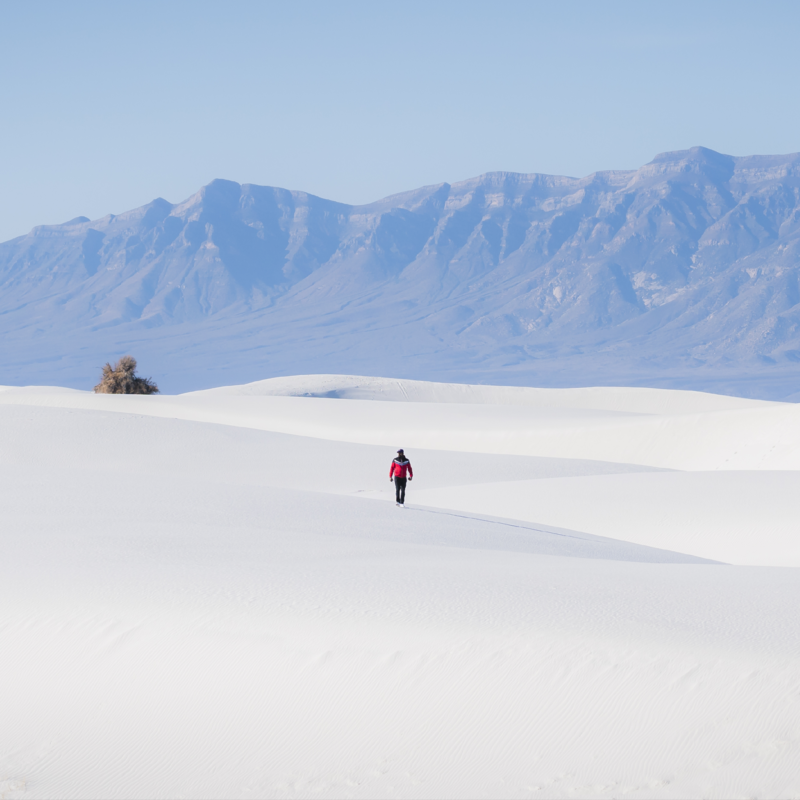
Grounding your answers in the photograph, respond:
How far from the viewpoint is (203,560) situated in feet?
31.5

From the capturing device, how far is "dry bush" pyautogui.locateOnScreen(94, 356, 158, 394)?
40.7 metres

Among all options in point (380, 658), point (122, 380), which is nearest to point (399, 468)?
point (380, 658)

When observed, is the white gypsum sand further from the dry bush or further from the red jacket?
the dry bush

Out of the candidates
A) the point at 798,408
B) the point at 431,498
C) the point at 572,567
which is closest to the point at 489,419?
the point at 798,408

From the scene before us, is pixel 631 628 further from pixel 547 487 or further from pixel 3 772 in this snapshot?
pixel 547 487

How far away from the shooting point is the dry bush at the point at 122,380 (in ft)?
133

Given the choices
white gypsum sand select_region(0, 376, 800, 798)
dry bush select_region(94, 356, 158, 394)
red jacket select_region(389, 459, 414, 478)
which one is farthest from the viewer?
dry bush select_region(94, 356, 158, 394)

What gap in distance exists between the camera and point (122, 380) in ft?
133

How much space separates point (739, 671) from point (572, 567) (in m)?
3.53

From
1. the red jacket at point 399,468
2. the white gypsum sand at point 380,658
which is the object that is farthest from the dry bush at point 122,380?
the red jacket at point 399,468

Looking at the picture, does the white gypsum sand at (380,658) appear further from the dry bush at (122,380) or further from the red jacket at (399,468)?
the dry bush at (122,380)

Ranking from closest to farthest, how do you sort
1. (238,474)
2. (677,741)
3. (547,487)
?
(677,741) → (547,487) → (238,474)

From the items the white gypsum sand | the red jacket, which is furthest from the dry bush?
the red jacket

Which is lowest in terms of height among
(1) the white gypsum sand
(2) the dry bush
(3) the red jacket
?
(1) the white gypsum sand
